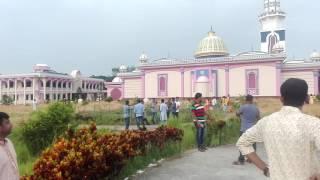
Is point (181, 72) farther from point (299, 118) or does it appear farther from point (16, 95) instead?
point (299, 118)

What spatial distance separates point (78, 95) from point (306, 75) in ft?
128

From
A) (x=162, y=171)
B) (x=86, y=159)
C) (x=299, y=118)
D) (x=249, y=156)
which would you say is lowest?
(x=162, y=171)

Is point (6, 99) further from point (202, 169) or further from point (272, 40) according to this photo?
point (202, 169)

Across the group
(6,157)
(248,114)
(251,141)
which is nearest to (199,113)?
(248,114)

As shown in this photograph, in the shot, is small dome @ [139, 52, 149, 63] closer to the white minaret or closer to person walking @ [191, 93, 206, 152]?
the white minaret

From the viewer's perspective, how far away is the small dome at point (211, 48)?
47.8 metres

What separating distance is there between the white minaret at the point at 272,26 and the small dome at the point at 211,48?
878 cm

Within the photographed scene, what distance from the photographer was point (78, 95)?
69.4 metres

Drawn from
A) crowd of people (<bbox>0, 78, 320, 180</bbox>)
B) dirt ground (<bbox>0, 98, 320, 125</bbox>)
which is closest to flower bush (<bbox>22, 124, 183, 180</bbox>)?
crowd of people (<bbox>0, 78, 320, 180</bbox>)

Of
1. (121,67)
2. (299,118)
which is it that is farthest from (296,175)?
(121,67)

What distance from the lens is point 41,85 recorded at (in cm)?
6378

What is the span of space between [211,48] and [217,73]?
4812 millimetres

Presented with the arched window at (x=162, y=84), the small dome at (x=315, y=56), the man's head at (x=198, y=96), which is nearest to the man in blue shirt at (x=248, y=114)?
the man's head at (x=198, y=96)

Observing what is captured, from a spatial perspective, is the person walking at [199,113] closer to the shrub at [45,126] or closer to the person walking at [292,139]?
the shrub at [45,126]
